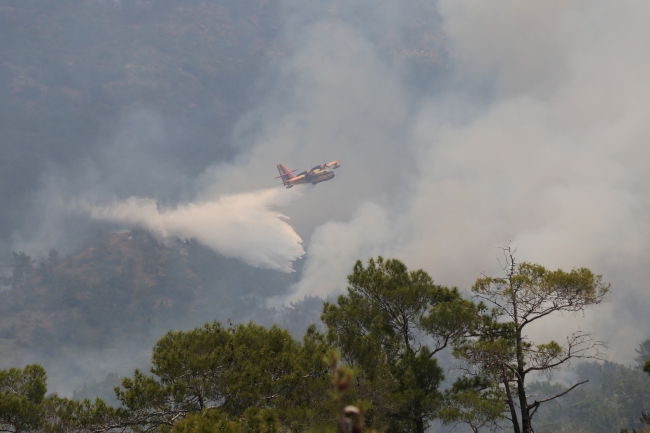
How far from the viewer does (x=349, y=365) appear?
60.3 ft

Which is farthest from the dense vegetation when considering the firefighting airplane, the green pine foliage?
the firefighting airplane

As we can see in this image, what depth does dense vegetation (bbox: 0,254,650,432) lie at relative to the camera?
18.5 metres

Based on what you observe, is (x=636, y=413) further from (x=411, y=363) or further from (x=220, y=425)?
(x=220, y=425)

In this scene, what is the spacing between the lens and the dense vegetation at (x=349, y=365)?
728 inches

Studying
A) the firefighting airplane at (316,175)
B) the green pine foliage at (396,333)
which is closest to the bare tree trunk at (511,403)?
the green pine foliage at (396,333)

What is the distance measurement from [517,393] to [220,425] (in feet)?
46.2

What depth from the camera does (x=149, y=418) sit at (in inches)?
759

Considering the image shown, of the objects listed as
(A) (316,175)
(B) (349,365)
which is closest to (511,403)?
(B) (349,365)

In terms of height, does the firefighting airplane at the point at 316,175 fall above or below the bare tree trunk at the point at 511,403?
above

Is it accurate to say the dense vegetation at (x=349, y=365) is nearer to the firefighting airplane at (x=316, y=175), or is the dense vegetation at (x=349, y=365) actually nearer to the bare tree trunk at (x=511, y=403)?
the bare tree trunk at (x=511, y=403)

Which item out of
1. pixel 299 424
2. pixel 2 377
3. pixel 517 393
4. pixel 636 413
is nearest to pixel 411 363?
pixel 517 393

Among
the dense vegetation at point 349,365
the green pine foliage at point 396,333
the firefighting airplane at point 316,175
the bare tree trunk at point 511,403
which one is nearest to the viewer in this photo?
the dense vegetation at point 349,365

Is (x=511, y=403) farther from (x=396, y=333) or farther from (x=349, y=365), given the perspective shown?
(x=349, y=365)

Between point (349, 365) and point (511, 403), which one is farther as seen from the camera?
point (511, 403)
